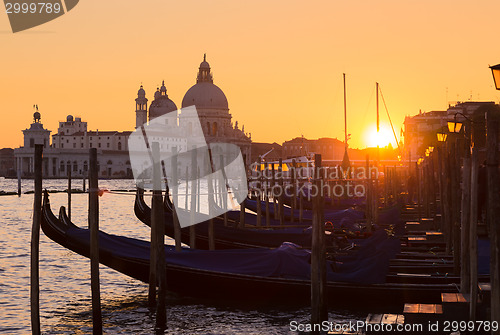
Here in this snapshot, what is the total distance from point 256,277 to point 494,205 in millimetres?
5198

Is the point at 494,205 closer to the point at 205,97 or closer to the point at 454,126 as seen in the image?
the point at 454,126

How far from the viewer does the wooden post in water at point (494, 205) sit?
6.92 metres

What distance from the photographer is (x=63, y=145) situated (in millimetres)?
135375

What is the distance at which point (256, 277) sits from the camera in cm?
1155

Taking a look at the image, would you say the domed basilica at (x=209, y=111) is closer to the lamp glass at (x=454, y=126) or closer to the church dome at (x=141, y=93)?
the church dome at (x=141, y=93)

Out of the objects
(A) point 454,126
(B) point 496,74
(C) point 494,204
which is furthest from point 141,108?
(C) point 494,204

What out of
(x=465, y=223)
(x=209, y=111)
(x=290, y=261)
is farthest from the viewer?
(x=209, y=111)

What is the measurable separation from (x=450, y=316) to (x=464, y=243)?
4.69 feet

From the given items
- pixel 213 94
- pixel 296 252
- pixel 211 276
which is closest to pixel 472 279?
pixel 296 252

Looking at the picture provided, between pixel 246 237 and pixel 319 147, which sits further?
pixel 319 147

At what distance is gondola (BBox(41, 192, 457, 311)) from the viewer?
36.0ft

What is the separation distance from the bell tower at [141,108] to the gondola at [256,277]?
12073cm

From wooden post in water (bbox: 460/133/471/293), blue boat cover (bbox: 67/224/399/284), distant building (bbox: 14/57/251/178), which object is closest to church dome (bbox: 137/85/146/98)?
distant building (bbox: 14/57/251/178)

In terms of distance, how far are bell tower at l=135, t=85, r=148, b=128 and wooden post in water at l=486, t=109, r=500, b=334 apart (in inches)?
4976
